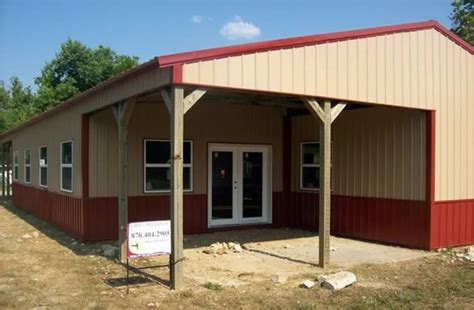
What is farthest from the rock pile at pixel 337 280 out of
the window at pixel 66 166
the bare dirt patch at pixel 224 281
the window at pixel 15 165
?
the window at pixel 15 165

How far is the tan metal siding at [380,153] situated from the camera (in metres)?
10.1

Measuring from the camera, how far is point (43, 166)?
1536cm

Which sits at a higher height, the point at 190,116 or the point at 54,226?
the point at 190,116

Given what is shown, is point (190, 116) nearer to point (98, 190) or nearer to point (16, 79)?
point (98, 190)

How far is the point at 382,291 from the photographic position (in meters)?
6.80

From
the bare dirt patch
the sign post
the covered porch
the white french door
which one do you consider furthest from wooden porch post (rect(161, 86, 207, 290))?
the white french door

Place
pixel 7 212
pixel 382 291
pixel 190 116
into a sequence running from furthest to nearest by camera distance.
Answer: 1. pixel 7 212
2. pixel 190 116
3. pixel 382 291

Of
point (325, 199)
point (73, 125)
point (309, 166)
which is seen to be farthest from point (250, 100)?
point (73, 125)

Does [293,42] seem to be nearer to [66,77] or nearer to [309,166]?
[309,166]

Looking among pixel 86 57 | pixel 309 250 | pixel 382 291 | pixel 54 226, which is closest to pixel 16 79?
pixel 86 57

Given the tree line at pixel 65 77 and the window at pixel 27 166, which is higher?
the tree line at pixel 65 77

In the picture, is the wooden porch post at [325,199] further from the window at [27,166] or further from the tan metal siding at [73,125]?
the window at [27,166]

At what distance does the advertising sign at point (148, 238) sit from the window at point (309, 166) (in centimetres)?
622

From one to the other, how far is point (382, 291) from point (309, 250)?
10.4 ft
